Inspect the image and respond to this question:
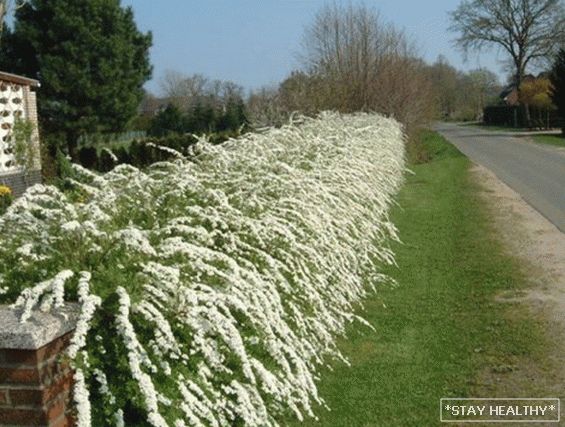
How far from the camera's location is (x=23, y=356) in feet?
7.57

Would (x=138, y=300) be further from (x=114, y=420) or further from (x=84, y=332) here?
(x=114, y=420)

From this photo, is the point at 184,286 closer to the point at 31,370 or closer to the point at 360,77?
the point at 31,370

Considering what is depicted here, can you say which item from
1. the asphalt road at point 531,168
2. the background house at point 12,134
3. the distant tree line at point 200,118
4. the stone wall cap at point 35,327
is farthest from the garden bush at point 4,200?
the distant tree line at point 200,118

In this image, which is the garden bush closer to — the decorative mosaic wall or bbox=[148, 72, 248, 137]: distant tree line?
the decorative mosaic wall

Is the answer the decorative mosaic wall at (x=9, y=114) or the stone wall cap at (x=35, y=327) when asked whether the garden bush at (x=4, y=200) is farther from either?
the stone wall cap at (x=35, y=327)

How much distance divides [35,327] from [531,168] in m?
20.5

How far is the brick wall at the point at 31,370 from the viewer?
2283mm

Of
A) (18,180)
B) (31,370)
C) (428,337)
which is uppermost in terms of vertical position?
Answer: (18,180)

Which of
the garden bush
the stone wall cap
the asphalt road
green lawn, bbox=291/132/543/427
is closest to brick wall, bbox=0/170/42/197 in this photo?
the garden bush

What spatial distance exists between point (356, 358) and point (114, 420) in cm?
248

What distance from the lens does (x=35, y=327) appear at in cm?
229

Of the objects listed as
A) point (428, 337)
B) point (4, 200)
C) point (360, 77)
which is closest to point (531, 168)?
point (360, 77)

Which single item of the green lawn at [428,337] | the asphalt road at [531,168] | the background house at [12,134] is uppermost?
the background house at [12,134]

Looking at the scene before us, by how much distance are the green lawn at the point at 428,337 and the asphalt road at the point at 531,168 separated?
340 centimetres
